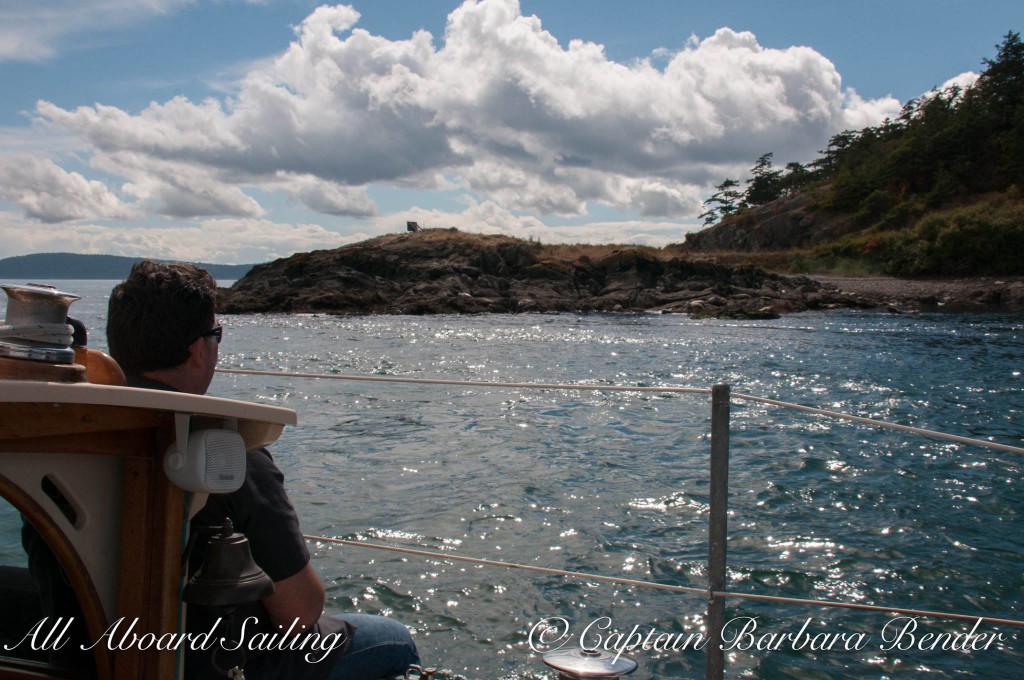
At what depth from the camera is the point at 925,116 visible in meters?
80.2

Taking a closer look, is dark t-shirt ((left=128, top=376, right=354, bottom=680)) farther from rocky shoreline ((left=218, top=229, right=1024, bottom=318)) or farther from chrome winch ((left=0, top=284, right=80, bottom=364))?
rocky shoreline ((left=218, top=229, right=1024, bottom=318))

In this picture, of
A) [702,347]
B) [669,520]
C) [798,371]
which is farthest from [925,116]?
[669,520]

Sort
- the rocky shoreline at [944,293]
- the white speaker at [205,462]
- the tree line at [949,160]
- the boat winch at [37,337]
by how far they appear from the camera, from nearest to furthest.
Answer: the boat winch at [37,337] → the white speaker at [205,462] → the rocky shoreline at [944,293] → the tree line at [949,160]

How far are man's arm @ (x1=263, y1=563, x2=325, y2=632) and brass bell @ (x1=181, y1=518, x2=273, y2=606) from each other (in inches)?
10.1

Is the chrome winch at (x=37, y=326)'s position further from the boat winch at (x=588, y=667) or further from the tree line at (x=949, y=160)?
the tree line at (x=949, y=160)

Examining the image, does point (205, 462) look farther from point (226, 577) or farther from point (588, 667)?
point (588, 667)

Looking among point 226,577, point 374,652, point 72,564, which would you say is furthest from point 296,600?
point 72,564

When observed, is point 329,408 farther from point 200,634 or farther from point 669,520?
point 200,634

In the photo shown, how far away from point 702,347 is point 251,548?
86.5 feet

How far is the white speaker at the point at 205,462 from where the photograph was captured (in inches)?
72.3

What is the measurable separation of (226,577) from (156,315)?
75 cm

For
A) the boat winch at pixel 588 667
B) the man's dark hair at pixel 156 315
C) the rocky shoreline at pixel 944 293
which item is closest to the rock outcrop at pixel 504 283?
the rocky shoreline at pixel 944 293

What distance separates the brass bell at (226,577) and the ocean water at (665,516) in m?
2.48

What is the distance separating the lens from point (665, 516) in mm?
7965
